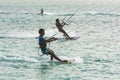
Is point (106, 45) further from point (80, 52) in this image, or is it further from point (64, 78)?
point (64, 78)

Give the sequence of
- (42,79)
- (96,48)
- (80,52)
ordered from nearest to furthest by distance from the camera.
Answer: (42,79) < (80,52) < (96,48)

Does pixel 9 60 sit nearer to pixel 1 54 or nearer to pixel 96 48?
pixel 1 54

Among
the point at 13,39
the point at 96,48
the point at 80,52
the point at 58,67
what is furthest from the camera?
the point at 13,39

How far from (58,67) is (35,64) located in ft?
4.40

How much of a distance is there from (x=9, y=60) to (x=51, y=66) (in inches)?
Answer: 102

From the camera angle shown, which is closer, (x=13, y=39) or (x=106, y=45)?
(x=106, y=45)

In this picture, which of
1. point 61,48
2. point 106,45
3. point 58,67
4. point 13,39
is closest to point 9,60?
point 58,67

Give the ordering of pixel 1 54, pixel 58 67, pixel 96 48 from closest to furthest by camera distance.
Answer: pixel 58 67
pixel 1 54
pixel 96 48

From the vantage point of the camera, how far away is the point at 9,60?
875 inches

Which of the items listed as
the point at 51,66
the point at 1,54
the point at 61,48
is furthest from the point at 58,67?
A: the point at 61,48

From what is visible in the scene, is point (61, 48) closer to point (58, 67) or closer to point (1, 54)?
point (1, 54)

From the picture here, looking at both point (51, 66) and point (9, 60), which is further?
point (9, 60)

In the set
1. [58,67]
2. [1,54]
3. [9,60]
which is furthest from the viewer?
[1,54]

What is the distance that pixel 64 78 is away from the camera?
18.1 metres
